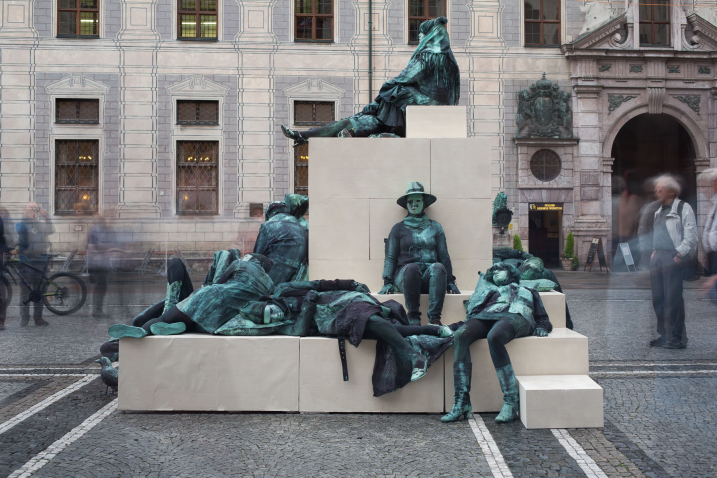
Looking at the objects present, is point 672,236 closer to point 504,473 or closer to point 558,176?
point 504,473

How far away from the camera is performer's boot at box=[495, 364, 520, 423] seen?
5090 mm

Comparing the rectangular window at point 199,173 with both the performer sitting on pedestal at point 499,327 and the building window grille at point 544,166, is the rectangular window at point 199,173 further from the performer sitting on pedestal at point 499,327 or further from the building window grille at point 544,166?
the performer sitting on pedestal at point 499,327

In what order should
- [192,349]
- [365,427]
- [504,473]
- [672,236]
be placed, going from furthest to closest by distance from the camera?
[672,236] → [192,349] → [365,427] → [504,473]

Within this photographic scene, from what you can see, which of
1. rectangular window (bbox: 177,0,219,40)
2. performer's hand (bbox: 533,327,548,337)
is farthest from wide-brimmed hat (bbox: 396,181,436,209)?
rectangular window (bbox: 177,0,219,40)

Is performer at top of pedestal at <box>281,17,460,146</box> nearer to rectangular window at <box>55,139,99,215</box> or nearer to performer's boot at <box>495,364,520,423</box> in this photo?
performer's boot at <box>495,364,520,423</box>

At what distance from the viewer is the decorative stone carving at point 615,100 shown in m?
23.1

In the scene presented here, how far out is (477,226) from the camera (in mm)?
7402

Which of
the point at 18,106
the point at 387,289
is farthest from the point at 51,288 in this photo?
the point at 18,106

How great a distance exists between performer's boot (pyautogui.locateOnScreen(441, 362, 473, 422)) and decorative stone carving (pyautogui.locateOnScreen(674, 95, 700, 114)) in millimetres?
21180

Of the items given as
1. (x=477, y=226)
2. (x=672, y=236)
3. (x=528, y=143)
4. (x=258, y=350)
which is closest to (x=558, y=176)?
(x=528, y=143)

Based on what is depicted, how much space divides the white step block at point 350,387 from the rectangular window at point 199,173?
1720cm

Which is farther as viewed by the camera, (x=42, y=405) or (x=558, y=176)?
(x=558, y=176)

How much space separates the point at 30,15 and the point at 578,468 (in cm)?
2238

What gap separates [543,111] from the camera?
22750 millimetres
